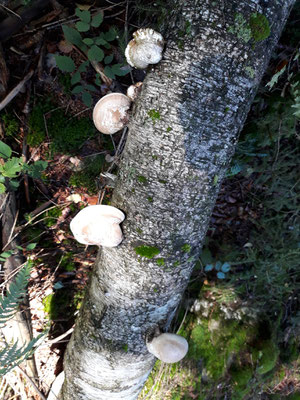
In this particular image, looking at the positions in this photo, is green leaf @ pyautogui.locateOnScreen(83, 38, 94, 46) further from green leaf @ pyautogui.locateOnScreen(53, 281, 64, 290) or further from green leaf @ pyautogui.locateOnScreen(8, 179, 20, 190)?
green leaf @ pyautogui.locateOnScreen(53, 281, 64, 290)

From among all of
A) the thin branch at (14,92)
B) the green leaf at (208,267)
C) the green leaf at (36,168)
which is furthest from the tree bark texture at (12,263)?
the green leaf at (208,267)

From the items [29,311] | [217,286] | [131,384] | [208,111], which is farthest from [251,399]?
[208,111]

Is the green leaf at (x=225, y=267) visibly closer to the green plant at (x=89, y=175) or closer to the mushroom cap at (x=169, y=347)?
the mushroom cap at (x=169, y=347)

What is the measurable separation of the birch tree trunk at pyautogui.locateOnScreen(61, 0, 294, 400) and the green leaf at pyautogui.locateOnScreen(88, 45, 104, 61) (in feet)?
2.96

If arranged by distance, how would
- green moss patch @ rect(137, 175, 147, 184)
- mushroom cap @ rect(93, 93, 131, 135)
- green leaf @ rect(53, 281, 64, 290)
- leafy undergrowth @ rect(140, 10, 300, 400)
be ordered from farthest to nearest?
leafy undergrowth @ rect(140, 10, 300, 400) → green leaf @ rect(53, 281, 64, 290) → mushroom cap @ rect(93, 93, 131, 135) → green moss patch @ rect(137, 175, 147, 184)

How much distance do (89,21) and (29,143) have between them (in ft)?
4.40

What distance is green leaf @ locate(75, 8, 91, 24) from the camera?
2367 millimetres

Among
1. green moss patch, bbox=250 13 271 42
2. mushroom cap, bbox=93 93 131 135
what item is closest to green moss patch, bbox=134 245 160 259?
mushroom cap, bbox=93 93 131 135

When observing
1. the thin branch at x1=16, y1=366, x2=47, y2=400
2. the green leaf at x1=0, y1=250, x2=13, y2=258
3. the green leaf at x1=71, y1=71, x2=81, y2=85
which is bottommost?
the thin branch at x1=16, y1=366, x2=47, y2=400

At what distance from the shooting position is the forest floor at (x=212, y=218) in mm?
2723

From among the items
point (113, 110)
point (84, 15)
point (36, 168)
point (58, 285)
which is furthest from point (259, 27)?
point (58, 285)

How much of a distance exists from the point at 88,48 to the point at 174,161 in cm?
157

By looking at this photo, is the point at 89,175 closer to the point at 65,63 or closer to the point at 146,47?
the point at 65,63

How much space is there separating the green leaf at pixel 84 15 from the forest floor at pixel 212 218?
0.06 m
